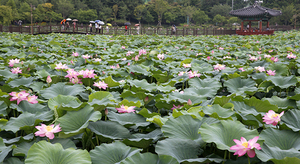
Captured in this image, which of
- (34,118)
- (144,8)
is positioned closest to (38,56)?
(34,118)

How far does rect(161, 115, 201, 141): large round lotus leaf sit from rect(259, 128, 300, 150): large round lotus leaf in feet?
0.95

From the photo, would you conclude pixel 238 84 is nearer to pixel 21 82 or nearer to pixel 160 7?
pixel 21 82

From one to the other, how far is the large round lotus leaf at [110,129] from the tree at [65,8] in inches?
2179

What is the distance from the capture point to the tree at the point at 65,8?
166ft

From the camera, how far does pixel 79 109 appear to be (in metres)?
1.16

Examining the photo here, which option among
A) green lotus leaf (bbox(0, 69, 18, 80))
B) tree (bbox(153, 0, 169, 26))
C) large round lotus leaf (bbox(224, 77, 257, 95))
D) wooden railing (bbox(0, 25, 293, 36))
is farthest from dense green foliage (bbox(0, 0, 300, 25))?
large round lotus leaf (bbox(224, 77, 257, 95))

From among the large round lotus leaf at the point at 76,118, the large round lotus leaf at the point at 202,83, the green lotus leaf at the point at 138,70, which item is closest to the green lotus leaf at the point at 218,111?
the large round lotus leaf at the point at 76,118

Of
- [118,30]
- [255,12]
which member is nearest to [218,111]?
[118,30]

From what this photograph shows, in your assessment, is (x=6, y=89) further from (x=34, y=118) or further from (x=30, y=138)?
(x=30, y=138)

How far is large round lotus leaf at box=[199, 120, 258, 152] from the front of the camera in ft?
3.08

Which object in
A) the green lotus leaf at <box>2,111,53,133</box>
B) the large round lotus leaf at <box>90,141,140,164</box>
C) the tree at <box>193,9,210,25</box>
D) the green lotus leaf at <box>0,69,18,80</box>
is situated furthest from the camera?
the tree at <box>193,9,210,25</box>

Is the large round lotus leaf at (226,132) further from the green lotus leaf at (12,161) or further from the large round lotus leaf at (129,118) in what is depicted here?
the green lotus leaf at (12,161)

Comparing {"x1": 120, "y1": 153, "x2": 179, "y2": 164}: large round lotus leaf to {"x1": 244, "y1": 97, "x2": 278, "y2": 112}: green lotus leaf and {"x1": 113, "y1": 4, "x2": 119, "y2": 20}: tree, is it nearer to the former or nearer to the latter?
{"x1": 244, "y1": 97, "x2": 278, "y2": 112}: green lotus leaf

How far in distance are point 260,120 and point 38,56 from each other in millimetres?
4100
